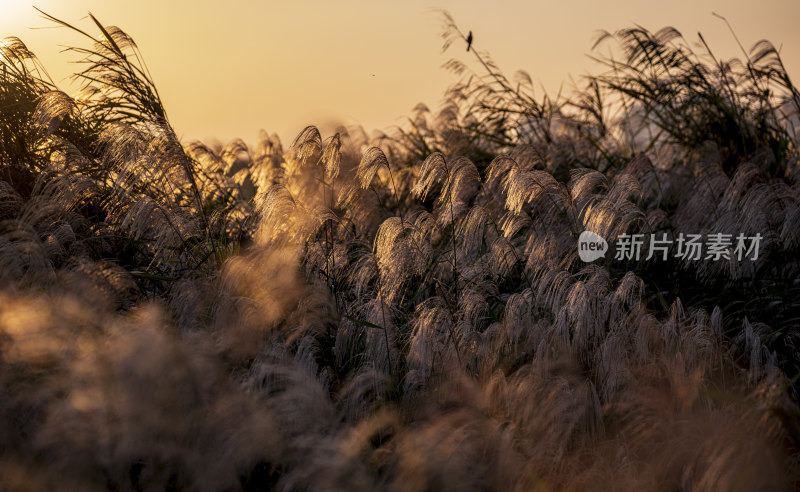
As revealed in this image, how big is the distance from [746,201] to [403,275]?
219 cm

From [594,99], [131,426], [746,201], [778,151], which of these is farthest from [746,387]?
[594,99]

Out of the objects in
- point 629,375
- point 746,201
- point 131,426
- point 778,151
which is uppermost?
point 778,151

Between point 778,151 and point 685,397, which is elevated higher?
point 778,151

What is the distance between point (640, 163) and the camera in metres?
5.16

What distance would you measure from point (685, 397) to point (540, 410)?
1.92 feet

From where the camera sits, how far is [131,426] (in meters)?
2.73

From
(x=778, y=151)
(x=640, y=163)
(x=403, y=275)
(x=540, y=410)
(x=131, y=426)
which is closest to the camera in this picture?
(x=131, y=426)

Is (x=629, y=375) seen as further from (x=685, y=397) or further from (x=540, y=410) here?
(x=540, y=410)

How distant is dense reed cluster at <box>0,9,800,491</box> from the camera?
2742mm

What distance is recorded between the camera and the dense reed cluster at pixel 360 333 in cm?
274

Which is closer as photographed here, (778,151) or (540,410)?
(540,410)

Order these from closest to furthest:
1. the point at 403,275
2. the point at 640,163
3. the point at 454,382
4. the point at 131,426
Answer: the point at 131,426 < the point at 454,382 < the point at 403,275 < the point at 640,163

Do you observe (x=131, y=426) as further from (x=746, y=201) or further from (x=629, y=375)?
(x=746, y=201)

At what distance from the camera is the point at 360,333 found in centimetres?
376
